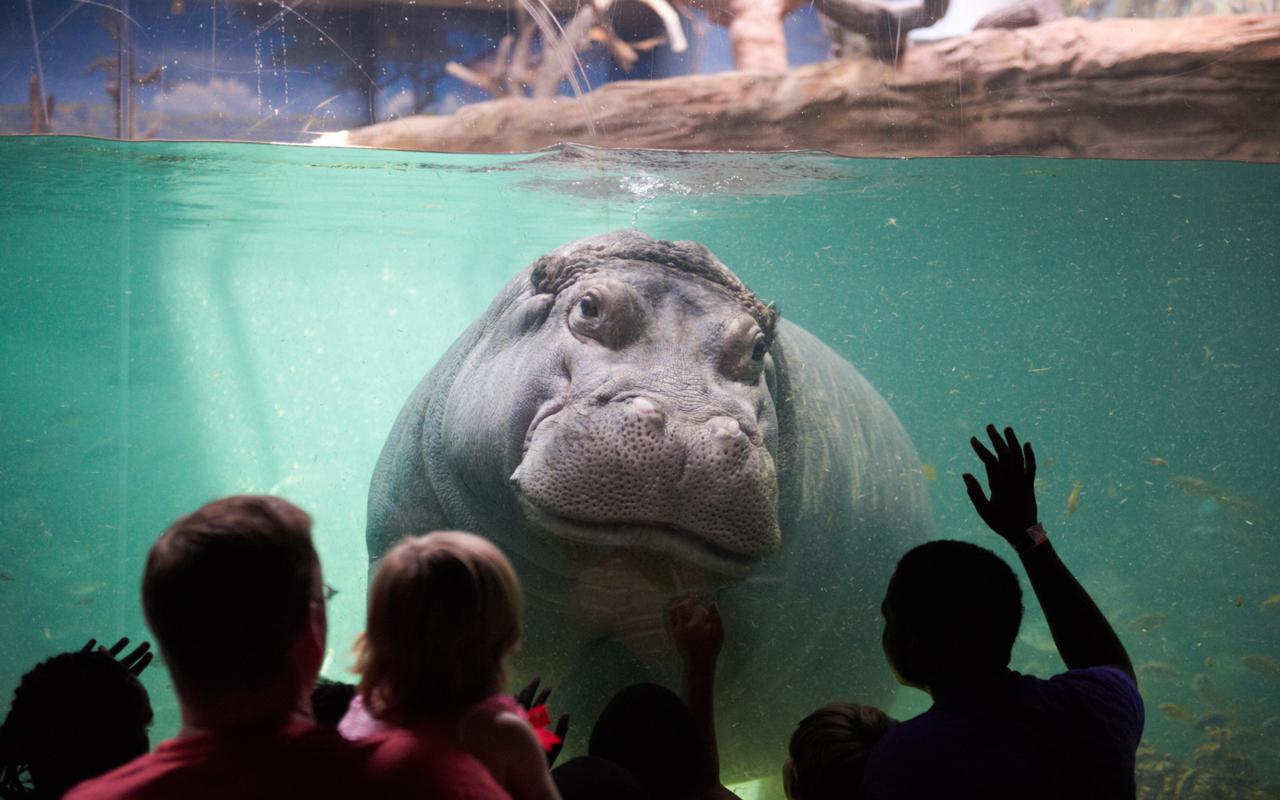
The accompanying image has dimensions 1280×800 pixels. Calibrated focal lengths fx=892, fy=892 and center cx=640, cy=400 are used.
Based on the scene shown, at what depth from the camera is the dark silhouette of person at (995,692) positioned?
1.82m

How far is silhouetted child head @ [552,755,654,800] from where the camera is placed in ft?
6.38

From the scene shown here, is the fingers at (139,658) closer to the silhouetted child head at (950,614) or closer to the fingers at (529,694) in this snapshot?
the fingers at (529,694)

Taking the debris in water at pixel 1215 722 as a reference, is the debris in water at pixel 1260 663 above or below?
above

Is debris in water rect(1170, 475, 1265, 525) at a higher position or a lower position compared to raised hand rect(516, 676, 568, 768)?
lower

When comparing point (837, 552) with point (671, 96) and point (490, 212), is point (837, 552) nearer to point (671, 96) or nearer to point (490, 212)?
point (671, 96)

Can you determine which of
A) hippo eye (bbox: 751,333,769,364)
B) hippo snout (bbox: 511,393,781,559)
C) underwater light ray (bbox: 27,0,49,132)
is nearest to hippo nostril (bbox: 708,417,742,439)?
hippo snout (bbox: 511,393,781,559)

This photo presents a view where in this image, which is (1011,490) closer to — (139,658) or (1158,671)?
(139,658)

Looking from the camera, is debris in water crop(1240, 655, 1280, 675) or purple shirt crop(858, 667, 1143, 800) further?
debris in water crop(1240, 655, 1280, 675)

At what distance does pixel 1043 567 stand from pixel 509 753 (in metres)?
1.42

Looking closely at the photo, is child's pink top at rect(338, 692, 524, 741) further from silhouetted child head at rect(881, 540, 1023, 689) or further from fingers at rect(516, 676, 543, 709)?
silhouetted child head at rect(881, 540, 1023, 689)

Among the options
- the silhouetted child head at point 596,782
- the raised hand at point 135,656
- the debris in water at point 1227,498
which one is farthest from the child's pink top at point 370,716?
the debris in water at point 1227,498

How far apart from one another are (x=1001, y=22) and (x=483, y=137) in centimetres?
297

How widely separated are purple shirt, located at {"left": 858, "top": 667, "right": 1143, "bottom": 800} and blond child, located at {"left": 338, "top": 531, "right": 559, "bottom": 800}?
733mm

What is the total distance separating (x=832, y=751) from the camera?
2.12 meters
